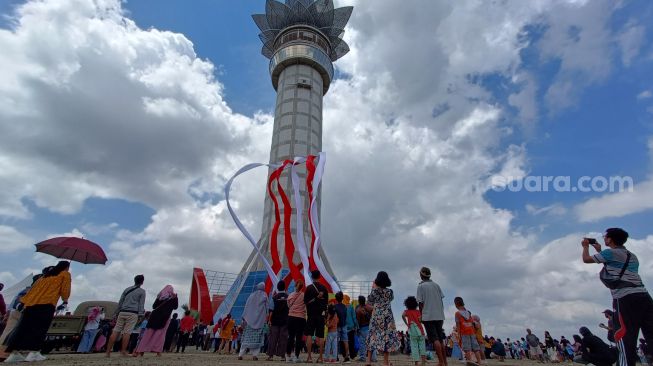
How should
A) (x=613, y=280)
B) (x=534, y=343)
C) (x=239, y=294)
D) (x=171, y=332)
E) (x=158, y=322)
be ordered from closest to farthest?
(x=613, y=280)
(x=158, y=322)
(x=171, y=332)
(x=534, y=343)
(x=239, y=294)

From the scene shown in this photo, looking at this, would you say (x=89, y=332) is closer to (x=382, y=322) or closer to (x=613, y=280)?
(x=382, y=322)

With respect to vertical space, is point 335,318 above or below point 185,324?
above

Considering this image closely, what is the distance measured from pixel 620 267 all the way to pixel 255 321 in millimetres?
8010

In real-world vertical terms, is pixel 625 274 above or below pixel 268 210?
below

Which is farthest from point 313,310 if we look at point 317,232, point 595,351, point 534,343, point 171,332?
point 534,343

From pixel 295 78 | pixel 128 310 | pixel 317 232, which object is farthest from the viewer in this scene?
pixel 295 78

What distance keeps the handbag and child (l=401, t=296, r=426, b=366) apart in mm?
3769

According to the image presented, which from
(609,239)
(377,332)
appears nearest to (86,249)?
(377,332)

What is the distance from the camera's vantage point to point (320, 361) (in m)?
8.67

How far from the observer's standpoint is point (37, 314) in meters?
6.63

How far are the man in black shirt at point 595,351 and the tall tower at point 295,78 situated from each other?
73.7 ft

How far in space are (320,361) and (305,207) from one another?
73.2 feet

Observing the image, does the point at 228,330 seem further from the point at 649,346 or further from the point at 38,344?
the point at 649,346

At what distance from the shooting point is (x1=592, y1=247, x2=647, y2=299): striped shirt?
4.29 metres
